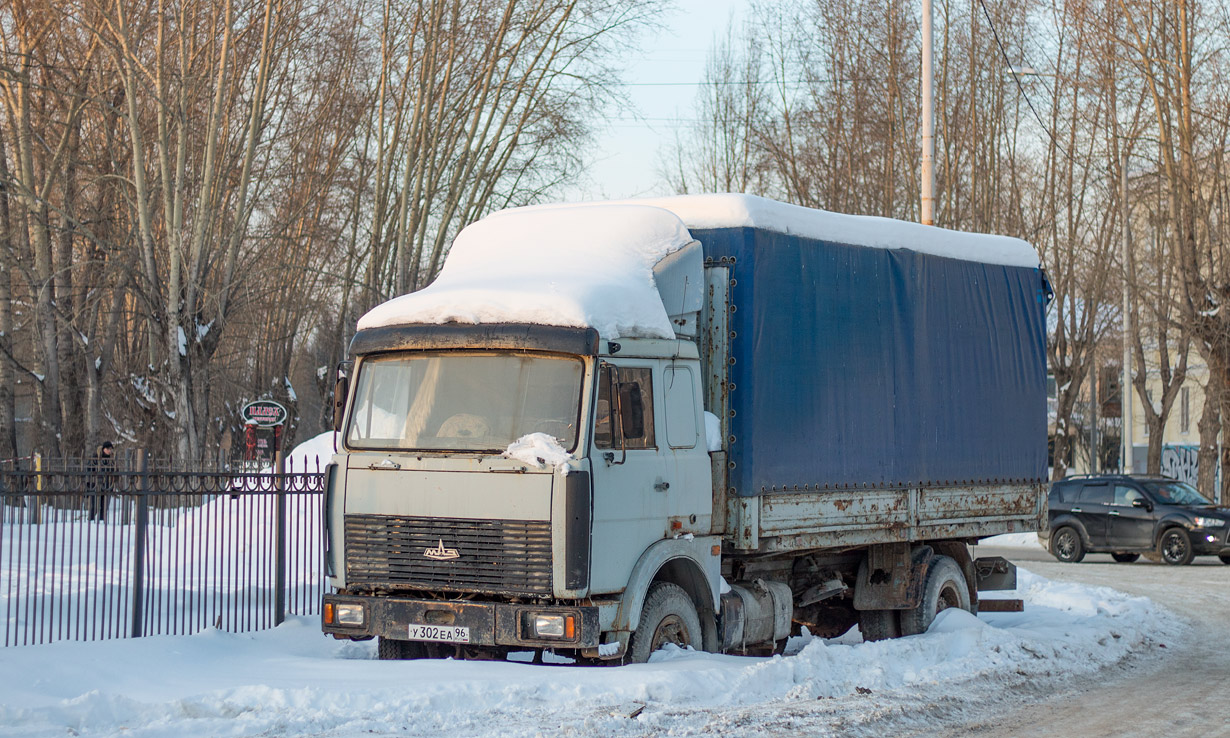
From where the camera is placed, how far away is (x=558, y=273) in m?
9.52

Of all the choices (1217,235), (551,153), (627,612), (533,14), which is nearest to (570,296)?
(627,612)

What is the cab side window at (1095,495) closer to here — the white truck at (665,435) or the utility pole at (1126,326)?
the utility pole at (1126,326)

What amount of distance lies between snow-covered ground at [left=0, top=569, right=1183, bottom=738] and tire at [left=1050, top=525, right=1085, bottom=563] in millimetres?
14848

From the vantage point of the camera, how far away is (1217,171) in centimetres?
2925

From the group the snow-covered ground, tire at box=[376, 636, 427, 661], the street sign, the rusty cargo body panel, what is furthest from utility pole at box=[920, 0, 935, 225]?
the street sign

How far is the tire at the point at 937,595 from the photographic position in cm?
1219

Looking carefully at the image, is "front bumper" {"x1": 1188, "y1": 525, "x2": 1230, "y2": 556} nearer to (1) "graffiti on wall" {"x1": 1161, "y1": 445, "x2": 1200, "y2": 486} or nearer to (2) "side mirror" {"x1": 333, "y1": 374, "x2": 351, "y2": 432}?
(2) "side mirror" {"x1": 333, "y1": 374, "x2": 351, "y2": 432}

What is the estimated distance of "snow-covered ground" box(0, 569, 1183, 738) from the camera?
25.4 feet

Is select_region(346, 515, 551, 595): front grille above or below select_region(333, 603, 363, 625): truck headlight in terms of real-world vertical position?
above

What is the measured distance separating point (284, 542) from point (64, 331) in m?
21.9

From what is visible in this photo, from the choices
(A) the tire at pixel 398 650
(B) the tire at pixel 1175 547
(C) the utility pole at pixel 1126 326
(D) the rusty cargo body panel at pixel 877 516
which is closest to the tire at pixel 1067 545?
(B) the tire at pixel 1175 547

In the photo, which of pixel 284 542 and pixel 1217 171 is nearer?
pixel 284 542

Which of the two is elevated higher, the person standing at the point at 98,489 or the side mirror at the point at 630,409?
the side mirror at the point at 630,409

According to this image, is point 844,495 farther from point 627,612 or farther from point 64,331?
point 64,331
